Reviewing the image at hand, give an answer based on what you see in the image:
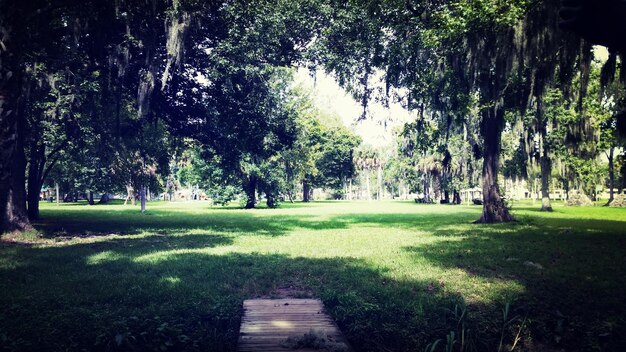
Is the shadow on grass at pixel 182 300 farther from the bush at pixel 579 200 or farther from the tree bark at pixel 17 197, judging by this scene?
the bush at pixel 579 200

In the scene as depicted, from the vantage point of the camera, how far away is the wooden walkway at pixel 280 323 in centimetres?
425

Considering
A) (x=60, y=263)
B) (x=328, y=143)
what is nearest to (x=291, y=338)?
(x=60, y=263)

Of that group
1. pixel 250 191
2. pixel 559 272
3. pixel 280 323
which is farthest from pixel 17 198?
pixel 250 191

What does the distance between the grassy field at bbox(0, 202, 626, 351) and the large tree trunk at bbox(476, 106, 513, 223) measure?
719 cm

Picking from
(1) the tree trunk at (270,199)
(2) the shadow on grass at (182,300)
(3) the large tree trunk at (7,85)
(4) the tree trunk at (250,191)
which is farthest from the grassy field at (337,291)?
(1) the tree trunk at (270,199)

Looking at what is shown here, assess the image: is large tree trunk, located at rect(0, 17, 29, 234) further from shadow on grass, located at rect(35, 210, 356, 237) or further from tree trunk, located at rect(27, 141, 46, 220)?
tree trunk, located at rect(27, 141, 46, 220)

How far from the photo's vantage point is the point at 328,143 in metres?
70.2

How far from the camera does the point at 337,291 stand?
6891mm

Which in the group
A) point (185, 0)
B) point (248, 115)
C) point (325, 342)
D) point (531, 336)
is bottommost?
point (531, 336)

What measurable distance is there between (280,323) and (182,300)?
7.22ft

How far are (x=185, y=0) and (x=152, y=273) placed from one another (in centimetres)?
1103

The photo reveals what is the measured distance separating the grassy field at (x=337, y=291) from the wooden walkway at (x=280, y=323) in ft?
1.08

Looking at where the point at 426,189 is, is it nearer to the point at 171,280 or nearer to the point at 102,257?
the point at 102,257

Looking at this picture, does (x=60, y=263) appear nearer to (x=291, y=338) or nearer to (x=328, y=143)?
(x=291, y=338)
